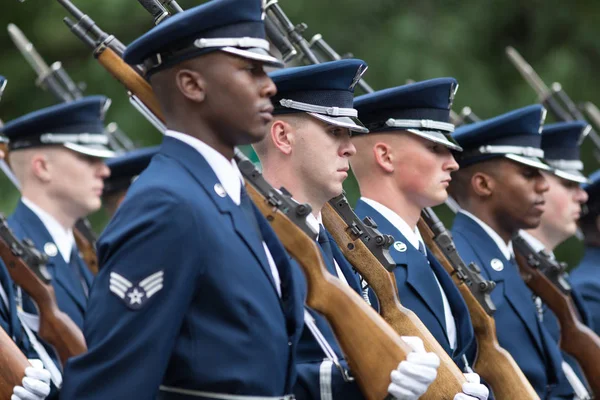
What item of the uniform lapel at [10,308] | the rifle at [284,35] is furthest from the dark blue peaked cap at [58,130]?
the uniform lapel at [10,308]

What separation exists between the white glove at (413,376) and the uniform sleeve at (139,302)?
0.97 metres

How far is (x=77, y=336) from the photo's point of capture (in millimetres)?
6719

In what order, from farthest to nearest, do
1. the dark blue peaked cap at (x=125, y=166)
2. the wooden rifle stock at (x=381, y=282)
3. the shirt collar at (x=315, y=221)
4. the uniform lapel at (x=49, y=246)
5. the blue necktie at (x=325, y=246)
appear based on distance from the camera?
1. the dark blue peaked cap at (x=125, y=166)
2. the uniform lapel at (x=49, y=246)
3. the wooden rifle stock at (x=381, y=282)
4. the blue necktie at (x=325, y=246)
5. the shirt collar at (x=315, y=221)

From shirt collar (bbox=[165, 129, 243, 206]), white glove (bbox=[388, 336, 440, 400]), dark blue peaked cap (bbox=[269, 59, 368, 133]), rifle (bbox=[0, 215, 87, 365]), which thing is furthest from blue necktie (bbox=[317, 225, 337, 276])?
rifle (bbox=[0, 215, 87, 365])

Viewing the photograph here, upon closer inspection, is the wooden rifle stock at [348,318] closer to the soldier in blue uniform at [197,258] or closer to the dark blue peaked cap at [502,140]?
the soldier in blue uniform at [197,258]

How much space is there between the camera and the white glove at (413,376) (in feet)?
15.3

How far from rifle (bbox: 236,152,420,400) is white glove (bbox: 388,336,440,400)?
32 millimetres

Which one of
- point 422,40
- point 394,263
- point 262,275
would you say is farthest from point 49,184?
point 422,40

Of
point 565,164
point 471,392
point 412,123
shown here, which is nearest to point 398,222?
point 412,123

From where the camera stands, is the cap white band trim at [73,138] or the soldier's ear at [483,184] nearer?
the soldier's ear at [483,184]

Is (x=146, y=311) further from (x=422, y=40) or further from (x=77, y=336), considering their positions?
(x=422, y=40)

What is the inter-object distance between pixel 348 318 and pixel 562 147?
4.16 meters

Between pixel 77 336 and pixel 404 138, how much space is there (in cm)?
189

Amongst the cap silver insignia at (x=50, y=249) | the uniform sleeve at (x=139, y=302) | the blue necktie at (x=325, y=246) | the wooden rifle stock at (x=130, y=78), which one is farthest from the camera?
the cap silver insignia at (x=50, y=249)
